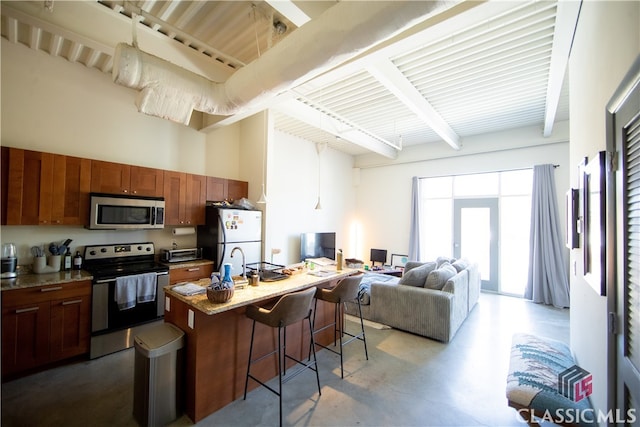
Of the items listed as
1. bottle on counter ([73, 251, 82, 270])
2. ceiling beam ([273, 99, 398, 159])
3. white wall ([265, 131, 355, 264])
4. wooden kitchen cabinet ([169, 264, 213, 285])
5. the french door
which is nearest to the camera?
bottle on counter ([73, 251, 82, 270])

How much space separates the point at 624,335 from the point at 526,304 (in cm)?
480

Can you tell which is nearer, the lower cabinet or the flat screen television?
the lower cabinet

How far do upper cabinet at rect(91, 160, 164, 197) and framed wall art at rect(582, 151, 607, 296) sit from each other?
4.38 metres

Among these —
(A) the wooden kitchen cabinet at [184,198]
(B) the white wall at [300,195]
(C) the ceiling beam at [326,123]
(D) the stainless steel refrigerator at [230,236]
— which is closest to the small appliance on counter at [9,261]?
(A) the wooden kitchen cabinet at [184,198]

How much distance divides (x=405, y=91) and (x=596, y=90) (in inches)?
83.4

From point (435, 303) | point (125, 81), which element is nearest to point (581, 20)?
point (435, 303)

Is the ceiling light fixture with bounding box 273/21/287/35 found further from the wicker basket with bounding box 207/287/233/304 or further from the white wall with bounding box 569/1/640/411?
the wicker basket with bounding box 207/287/233/304

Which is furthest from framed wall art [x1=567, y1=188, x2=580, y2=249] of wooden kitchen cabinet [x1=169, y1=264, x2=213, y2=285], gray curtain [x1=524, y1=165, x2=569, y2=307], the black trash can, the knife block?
the knife block

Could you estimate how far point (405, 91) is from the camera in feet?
11.6

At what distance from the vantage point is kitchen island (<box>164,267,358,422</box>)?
1993 mm

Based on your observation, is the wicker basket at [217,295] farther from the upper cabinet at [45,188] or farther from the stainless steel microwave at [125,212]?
the upper cabinet at [45,188]

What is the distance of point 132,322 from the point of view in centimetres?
309

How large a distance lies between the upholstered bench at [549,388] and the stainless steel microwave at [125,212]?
4.17 meters

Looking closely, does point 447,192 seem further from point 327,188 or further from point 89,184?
point 89,184
